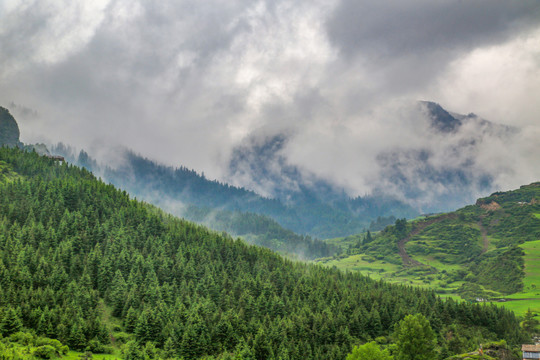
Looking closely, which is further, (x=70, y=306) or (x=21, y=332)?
(x=70, y=306)

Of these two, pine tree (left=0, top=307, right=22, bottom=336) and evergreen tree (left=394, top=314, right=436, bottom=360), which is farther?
evergreen tree (left=394, top=314, right=436, bottom=360)

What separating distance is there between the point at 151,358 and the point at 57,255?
78.4 m

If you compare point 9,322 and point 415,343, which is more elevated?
point 415,343

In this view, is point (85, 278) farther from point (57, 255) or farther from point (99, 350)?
point (99, 350)

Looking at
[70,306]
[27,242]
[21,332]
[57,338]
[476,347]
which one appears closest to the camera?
[21,332]

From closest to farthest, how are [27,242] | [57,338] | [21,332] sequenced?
[21,332] < [57,338] < [27,242]

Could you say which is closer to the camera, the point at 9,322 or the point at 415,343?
the point at 9,322

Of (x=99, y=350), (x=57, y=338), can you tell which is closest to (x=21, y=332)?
(x=57, y=338)

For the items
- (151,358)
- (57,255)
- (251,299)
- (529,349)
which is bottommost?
(151,358)

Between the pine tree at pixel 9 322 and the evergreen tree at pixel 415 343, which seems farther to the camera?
the evergreen tree at pixel 415 343

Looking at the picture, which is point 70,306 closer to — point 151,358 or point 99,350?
point 99,350

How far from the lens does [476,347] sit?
174125 millimetres

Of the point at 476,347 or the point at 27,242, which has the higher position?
the point at 27,242

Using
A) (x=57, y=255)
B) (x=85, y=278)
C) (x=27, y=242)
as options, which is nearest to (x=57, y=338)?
(x=85, y=278)
